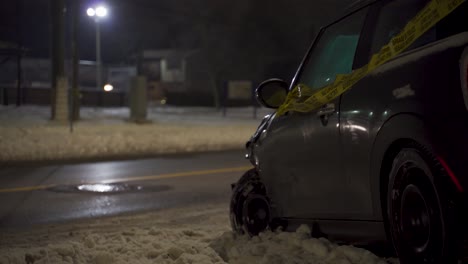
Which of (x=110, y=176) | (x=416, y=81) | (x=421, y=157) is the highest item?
(x=416, y=81)

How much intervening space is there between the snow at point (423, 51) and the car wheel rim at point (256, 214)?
1.92 meters

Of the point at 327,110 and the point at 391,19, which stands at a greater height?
the point at 391,19

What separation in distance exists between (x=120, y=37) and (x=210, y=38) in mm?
21115

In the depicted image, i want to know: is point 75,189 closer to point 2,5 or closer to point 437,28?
point 437,28

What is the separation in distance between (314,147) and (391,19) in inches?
40.2

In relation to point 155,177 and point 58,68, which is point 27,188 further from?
point 58,68

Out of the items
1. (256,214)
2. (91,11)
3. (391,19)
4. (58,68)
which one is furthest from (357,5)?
(91,11)

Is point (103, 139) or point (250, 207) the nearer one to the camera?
point (250, 207)

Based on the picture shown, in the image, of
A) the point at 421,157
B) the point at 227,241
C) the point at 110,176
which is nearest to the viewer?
the point at 421,157

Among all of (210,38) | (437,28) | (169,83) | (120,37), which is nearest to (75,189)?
(437,28)

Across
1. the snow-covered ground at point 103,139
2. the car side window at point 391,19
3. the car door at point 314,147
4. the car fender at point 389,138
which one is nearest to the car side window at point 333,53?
the car door at point 314,147

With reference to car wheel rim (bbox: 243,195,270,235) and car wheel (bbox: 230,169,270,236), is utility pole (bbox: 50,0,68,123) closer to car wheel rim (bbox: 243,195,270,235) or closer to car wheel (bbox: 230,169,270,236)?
car wheel (bbox: 230,169,270,236)

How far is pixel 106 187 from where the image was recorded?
32.5 feet

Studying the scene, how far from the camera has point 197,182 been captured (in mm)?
10453
